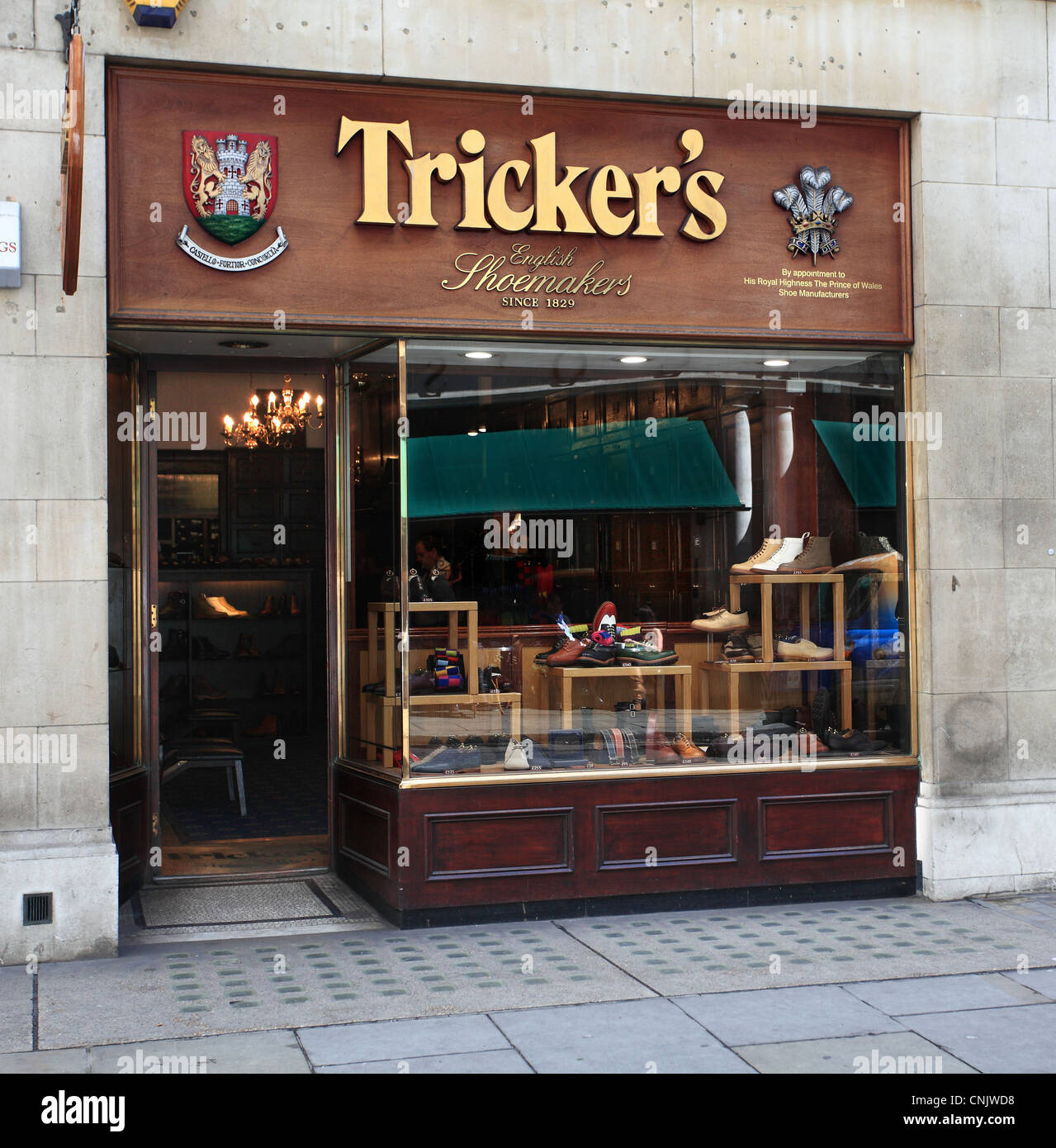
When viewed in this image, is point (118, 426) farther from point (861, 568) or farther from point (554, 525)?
point (861, 568)

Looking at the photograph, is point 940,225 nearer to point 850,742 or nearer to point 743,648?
point 743,648

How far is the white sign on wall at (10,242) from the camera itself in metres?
6.53

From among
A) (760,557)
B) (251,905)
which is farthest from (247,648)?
(760,557)

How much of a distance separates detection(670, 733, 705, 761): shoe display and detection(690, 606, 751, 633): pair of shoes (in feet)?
2.23

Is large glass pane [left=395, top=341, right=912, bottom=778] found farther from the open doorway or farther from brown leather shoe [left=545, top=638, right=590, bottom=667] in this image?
the open doorway

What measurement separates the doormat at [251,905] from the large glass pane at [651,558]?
40.3 inches

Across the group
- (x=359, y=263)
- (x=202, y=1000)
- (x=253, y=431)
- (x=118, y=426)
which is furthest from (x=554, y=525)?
(x=253, y=431)

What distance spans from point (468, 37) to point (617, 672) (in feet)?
12.4

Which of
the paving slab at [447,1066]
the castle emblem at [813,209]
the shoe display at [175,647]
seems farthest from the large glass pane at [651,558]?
the shoe display at [175,647]

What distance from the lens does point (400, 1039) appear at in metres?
5.32

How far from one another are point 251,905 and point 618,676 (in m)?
2.57

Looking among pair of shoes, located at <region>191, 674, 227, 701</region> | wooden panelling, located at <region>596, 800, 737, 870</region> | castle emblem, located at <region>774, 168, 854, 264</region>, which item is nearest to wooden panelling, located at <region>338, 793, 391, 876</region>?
wooden panelling, located at <region>596, 800, 737, 870</region>

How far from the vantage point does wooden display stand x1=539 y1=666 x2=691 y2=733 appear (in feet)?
25.5

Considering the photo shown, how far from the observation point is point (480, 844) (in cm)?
723
